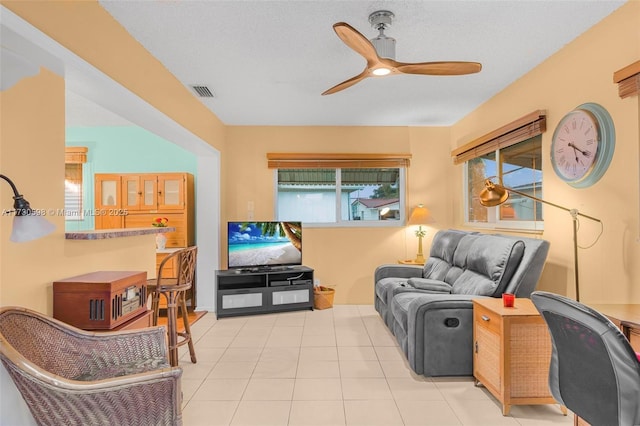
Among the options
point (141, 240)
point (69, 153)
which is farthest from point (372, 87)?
point (69, 153)

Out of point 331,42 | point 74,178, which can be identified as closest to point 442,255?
point 331,42

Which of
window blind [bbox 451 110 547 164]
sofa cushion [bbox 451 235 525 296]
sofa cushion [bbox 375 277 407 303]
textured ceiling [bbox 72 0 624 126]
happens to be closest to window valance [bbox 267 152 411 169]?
window blind [bbox 451 110 547 164]

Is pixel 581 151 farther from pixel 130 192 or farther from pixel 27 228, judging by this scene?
pixel 130 192

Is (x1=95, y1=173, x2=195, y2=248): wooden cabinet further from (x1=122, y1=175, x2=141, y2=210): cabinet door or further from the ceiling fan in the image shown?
the ceiling fan

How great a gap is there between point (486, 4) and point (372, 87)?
1.55m

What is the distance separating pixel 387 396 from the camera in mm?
2553

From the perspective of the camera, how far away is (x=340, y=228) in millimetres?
5379

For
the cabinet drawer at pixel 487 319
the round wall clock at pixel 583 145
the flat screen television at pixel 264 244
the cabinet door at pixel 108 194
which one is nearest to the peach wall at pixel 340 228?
the flat screen television at pixel 264 244

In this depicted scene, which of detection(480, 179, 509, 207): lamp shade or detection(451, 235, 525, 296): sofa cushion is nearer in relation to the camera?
detection(480, 179, 509, 207): lamp shade

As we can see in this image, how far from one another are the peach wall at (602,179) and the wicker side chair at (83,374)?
2701 millimetres

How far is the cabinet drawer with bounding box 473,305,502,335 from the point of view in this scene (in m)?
2.38

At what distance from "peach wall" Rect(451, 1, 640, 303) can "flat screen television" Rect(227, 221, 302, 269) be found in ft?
9.43

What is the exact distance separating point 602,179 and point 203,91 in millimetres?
3578

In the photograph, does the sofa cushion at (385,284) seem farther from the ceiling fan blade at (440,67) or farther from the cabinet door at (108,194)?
the cabinet door at (108,194)
